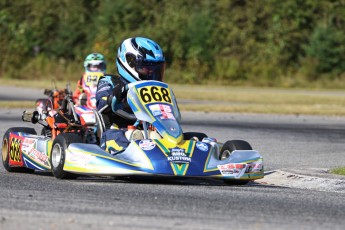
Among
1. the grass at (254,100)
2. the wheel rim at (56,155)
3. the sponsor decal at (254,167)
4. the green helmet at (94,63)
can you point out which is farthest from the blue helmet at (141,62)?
the grass at (254,100)

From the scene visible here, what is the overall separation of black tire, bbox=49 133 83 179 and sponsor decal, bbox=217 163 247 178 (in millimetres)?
1529

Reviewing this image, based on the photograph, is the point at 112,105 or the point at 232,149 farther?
the point at 112,105

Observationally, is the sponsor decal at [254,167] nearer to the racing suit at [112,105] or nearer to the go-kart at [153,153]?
the go-kart at [153,153]

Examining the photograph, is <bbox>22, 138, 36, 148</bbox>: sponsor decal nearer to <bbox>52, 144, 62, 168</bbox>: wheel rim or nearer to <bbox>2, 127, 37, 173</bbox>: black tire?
<bbox>2, 127, 37, 173</bbox>: black tire

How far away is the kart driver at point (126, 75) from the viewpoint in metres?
11.1

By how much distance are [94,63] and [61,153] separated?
987 centimetres

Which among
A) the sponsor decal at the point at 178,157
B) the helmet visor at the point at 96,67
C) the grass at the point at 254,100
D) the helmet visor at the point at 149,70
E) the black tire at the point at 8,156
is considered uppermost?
the helmet visor at the point at 149,70

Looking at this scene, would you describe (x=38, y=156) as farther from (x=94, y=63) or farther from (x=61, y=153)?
(x=94, y=63)

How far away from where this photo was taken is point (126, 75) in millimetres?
11367

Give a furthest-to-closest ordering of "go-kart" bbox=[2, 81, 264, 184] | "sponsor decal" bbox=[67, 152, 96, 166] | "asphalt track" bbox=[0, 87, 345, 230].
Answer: "sponsor decal" bbox=[67, 152, 96, 166] < "go-kart" bbox=[2, 81, 264, 184] < "asphalt track" bbox=[0, 87, 345, 230]

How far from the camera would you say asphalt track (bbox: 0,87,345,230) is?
695 cm

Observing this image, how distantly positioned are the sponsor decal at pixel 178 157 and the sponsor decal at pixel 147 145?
0.19m

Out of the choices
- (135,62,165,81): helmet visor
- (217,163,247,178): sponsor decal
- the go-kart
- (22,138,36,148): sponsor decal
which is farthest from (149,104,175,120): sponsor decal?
(22,138,36,148): sponsor decal

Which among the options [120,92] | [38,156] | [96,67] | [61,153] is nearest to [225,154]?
[120,92]
